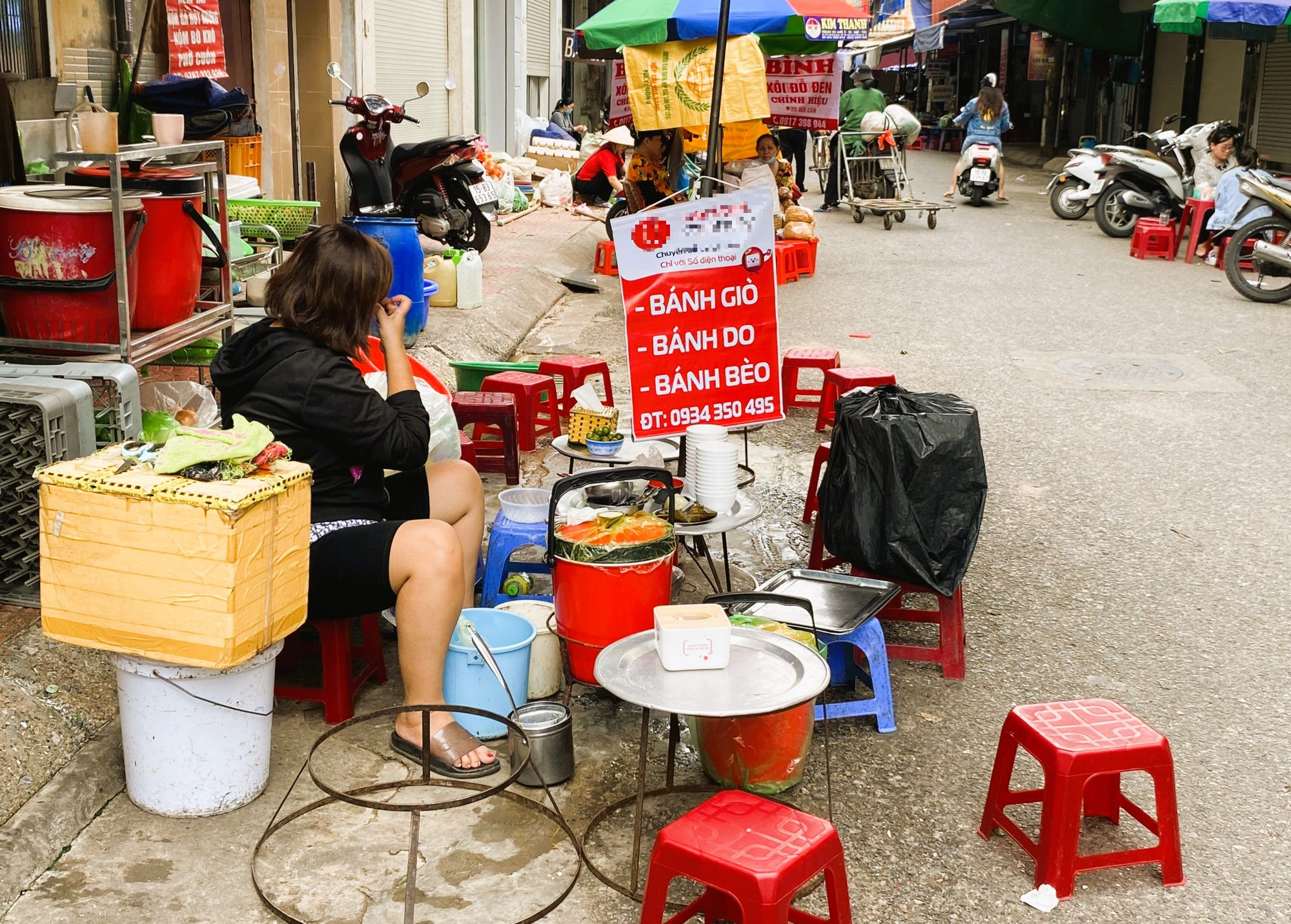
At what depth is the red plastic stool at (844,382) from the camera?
662 centimetres

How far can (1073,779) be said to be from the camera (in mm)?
3092

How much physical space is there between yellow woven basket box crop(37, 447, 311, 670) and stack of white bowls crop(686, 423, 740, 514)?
5.12 ft

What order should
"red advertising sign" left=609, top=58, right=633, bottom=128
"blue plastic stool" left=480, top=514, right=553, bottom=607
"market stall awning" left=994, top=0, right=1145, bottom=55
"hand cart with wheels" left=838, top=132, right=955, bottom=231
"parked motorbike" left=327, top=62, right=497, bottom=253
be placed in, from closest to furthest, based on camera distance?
"blue plastic stool" left=480, top=514, right=553, bottom=607 → "parked motorbike" left=327, top=62, right=497, bottom=253 → "red advertising sign" left=609, top=58, right=633, bottom=128 → "hand cart with wheels" left=838, top=132, right=955, bottom=231 → "market stall awning" left=994, top=0, right=1145, bottom=55

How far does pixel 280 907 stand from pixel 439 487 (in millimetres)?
1523

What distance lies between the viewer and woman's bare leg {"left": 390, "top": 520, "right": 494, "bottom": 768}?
350 cm

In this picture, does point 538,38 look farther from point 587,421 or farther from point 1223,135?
point 587,421

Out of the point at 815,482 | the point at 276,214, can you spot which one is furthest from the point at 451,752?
the point at 276,214

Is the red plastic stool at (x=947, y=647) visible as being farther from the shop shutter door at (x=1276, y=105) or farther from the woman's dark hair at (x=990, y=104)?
the shop shutter door at (x=1276, y=105)

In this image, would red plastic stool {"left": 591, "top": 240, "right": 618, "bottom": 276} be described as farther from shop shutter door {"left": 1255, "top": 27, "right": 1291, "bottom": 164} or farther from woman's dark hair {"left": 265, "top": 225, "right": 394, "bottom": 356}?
shop shutter door {"left": 1255, "top": 27, "right": 1291, "bottom": 164}

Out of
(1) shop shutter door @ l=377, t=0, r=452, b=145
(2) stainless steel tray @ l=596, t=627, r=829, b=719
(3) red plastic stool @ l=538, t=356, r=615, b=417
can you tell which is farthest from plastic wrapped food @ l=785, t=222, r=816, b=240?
(2) stainless steel tray @ l=596, t=627, r=829, b=719

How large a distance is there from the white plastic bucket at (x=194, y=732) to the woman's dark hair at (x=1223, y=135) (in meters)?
12.6

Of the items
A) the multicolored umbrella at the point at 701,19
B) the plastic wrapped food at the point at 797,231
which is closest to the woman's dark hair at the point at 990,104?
the plastic wrapped food at the point at 797,231

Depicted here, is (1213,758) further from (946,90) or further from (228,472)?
(946,90)

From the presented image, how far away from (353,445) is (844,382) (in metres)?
3.57
